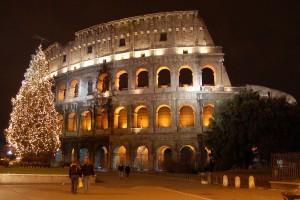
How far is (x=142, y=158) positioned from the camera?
40.0 meters

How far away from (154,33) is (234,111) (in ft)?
48.6

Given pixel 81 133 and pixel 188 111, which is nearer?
pixel 188 111

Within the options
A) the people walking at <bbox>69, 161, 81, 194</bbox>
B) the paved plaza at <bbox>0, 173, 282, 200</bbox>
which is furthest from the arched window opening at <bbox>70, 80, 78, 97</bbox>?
the people walking at <bbox>69, 161, 81, 194</bbox>

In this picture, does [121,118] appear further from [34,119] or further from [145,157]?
[34,119]

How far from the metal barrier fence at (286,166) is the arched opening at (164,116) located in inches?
797

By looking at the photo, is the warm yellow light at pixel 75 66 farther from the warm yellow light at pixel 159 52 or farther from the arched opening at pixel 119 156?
the arched opening at pixel 119 156

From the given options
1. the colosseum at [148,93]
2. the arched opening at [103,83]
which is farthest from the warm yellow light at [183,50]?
the arched opening at [103,83]

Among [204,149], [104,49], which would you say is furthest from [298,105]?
[104,49]

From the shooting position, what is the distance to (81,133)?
42500mm

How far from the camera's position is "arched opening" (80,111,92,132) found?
43.0 m

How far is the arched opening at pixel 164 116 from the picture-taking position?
→ 128 ft

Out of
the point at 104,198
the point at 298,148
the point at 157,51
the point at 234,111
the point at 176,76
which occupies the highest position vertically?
the point at 157,51

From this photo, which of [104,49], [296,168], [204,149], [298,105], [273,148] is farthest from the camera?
[104,49]

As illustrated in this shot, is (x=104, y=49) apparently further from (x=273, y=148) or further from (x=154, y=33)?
(x=273, y=148)
